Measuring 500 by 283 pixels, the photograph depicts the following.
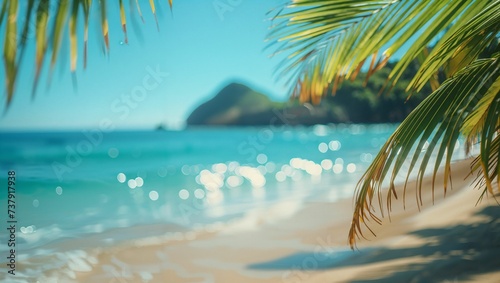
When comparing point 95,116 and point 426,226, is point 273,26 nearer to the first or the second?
point 426,226

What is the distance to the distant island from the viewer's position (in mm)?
7016

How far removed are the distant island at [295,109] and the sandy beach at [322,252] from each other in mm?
2899

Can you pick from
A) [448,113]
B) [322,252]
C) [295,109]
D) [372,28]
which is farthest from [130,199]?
[295,109]

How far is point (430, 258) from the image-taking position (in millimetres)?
1987

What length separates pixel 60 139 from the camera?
14.5 metres

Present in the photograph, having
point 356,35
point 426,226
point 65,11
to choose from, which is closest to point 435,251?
point 426,226

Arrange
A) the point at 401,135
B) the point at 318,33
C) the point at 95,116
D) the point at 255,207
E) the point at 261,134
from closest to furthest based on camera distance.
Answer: the point at 401,135 < the point at 318,33 < the point at 255,207 < the point at 95,116 < the point at 261,134

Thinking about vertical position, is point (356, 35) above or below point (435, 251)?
above

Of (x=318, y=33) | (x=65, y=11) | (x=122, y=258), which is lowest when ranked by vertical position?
(x=122, y=258)

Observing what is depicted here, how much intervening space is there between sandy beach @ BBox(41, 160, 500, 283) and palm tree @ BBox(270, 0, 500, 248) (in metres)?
0.93

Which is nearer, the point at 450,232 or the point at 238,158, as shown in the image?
the point at 450,232

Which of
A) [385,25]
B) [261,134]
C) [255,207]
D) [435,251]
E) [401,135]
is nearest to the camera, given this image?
[401,135]

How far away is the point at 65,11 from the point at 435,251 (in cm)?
192

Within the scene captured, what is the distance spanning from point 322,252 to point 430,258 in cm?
68
